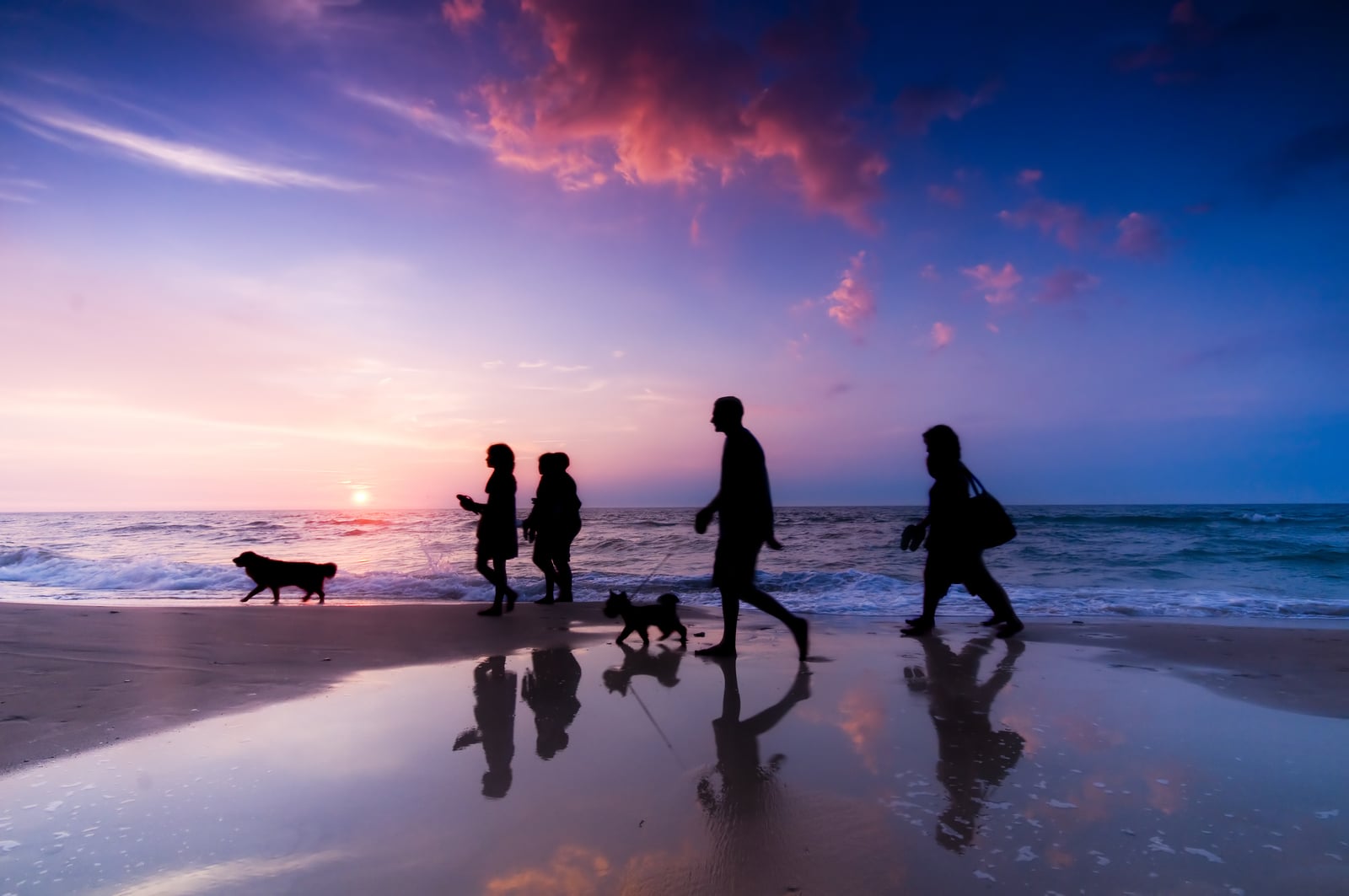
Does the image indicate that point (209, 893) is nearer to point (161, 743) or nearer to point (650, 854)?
point (650, 854)

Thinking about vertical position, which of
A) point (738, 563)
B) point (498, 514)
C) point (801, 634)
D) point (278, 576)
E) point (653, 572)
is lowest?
point (653, 572)

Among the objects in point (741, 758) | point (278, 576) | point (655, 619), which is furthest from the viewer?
point (278, 576)

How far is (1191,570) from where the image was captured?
578 inches

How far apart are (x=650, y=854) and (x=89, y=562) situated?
17.1m

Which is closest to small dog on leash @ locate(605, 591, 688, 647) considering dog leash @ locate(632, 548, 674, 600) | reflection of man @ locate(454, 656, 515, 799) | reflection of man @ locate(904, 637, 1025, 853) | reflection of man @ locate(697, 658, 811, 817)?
reflection of man @ locate(454, 656, 515, 799)

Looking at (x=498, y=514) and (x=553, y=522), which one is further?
(x=553, y=522)

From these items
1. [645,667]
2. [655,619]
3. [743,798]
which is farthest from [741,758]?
[655,619]

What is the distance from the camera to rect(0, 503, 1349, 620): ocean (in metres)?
9.68

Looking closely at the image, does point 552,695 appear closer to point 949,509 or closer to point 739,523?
point 739,523

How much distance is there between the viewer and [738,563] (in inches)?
219

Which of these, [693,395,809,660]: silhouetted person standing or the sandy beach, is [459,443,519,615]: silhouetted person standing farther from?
[693,395,809,660]: silhouetted person standing

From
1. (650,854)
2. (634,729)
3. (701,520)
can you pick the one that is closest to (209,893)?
(650,854)

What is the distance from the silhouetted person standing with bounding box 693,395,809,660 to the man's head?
1 centimetres

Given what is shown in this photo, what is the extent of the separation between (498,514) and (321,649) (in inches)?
130
